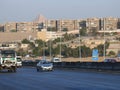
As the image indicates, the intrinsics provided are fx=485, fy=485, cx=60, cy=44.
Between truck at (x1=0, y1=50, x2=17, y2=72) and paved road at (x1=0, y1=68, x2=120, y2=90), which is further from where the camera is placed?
truck at (x1=0, y1=50, x2=17, y2=72)

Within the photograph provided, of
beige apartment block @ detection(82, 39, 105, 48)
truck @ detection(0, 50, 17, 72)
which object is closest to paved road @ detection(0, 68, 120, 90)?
truck @ detection(0, 50, 17, 72)

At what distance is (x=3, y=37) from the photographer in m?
199

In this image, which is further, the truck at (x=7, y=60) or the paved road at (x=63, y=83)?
the truck at (x=7, y=60)

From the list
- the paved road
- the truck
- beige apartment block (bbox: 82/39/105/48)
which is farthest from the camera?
beige apartment block (bbox: 82/39/105/48)

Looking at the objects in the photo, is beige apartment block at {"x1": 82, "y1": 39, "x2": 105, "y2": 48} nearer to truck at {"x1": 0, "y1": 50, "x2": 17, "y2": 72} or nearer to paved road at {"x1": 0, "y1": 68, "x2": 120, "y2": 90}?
truck at {"x1": 0, "y1": 50, "x2": 17, "y2": 72}

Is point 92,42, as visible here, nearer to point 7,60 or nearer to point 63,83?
point 7,60

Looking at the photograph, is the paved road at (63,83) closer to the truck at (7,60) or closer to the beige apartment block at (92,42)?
the truck at (7,60)

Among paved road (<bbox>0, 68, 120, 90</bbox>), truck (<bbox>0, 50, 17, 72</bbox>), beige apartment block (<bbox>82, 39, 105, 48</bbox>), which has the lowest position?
paved road (<bbox>0, 68, 120, 90</bbox>)

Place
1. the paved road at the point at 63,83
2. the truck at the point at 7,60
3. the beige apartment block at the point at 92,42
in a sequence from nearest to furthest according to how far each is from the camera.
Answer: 1. the paved road at the point at 63,83
2. the truck at the point at 7,60
3. the beige apartment block at the point at 92,42

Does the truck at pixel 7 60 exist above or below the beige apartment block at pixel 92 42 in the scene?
below

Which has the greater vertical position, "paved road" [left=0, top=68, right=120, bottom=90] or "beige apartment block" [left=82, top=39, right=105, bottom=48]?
"beige apartment block" [left=82, top=39, right=105, bottom=48]

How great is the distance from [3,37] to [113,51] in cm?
6040

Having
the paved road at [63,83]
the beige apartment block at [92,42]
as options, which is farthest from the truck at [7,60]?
the beige apartment block at [92,42]

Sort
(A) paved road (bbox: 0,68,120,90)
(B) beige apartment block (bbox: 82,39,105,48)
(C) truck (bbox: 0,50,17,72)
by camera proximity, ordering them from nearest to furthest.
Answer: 1. (A) paved road (bbox: 0,68,120,90)
2. (C) truck (bbox: 0,50,17,72)
3. (B) beige apartment block (bbox: 82,39,105,48)
